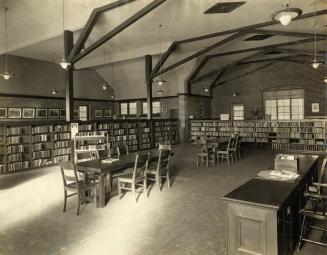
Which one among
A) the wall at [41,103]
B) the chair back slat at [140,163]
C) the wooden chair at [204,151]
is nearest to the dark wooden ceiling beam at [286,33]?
the wooden chair at [204,151]

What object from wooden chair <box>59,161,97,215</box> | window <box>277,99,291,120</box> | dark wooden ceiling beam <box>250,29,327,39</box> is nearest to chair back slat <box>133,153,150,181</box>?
wooden chair <box>59,161,97,215</box>

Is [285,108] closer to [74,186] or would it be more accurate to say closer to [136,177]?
[136,177]

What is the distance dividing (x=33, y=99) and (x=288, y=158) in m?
12.2

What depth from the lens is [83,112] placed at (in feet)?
49.3

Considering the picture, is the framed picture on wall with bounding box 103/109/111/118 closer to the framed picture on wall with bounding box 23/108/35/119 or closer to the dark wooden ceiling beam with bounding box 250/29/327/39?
the framed picture on wall with bounding box 23/108/35/119

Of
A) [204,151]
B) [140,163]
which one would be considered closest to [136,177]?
[140,163]

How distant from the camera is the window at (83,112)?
48.7 ft

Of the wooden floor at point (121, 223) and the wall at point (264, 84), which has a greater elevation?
the wall at point (264, 84)

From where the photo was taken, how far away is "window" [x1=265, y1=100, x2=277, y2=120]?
48.8 feet

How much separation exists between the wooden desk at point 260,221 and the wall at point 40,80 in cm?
1203

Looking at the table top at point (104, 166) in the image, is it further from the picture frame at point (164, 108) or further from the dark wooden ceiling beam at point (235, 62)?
the picture frame at point (164, 108)

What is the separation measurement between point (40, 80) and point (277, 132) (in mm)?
11520

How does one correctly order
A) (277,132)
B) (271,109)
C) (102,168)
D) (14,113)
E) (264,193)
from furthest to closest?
1. (271,109)
2. (14,113)
3. (277,132)
4. (102,168)
5. (264,193)

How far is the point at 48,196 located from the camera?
5.14 m
